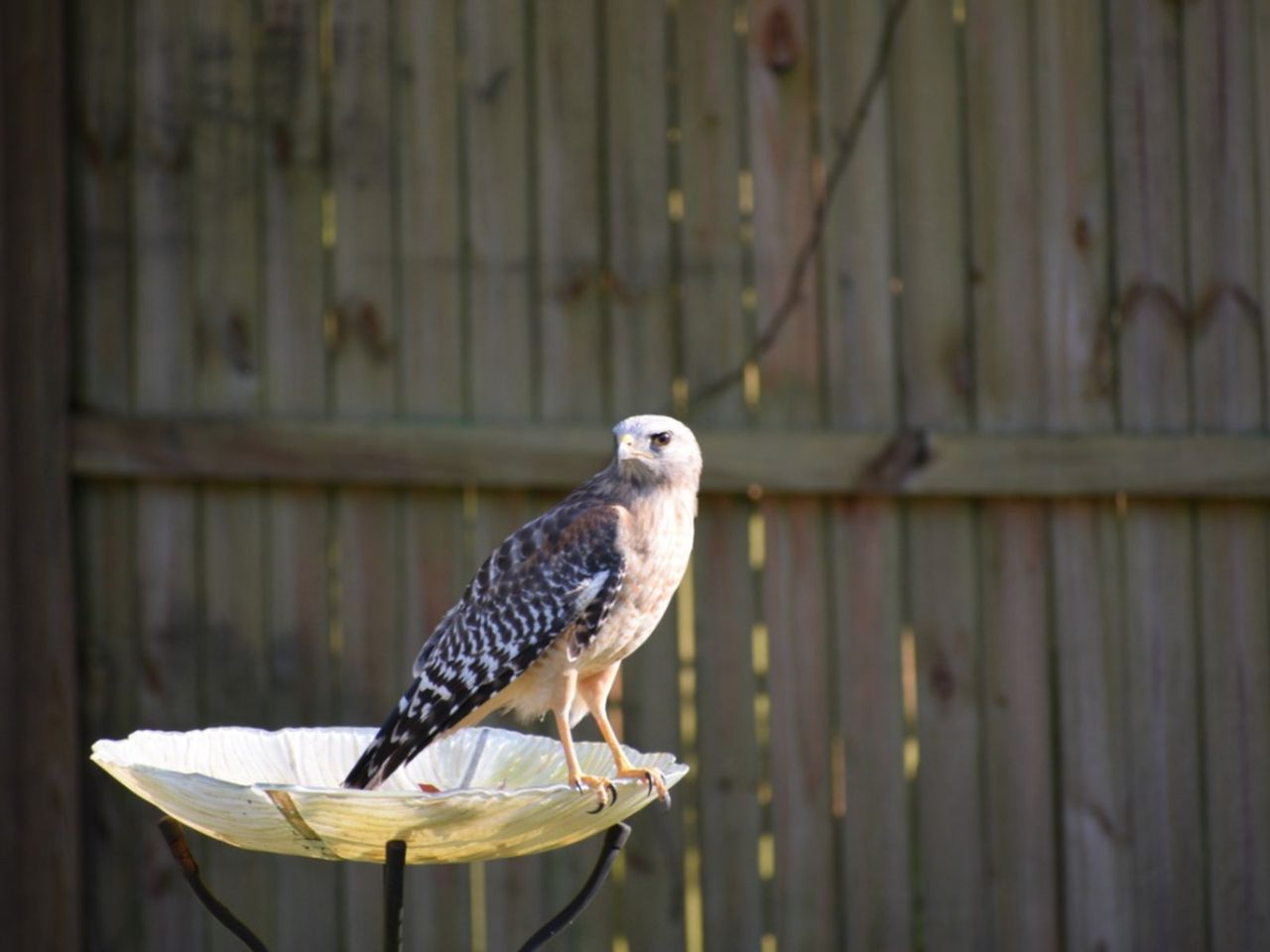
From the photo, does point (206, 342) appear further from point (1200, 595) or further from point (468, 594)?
point (1200, 595)

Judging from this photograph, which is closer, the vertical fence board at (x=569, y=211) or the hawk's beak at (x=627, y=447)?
the hawk's beak at (x=627, y=447)

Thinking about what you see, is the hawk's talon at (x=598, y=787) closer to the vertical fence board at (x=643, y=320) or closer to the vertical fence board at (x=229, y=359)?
the vertical fence board at (x=643, y=320)

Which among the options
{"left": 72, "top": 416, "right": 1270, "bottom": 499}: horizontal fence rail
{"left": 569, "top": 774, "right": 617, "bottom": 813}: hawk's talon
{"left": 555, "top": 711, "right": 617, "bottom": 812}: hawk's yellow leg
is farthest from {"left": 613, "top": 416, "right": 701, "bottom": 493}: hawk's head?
{"left": 72, "top": 416, "right": 1270, "bottom": 499}: horizontal fence rail

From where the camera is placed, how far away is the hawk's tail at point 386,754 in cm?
280

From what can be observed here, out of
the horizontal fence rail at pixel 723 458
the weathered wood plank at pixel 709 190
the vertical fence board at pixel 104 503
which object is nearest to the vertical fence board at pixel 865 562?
the horizontal fence rail at pixel 723 458

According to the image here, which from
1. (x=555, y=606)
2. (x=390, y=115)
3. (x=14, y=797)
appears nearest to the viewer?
(x=555, y=606)

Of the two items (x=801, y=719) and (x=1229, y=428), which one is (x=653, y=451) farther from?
(x=1229, y=428)

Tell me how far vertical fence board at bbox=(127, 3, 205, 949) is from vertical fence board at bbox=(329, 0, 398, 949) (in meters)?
0.34

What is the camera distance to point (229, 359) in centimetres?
414

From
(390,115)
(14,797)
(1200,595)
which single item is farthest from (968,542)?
(14,797)

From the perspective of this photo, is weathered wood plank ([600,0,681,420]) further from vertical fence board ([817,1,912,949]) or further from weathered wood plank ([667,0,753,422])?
vertical fence board ([817,1,912,949])

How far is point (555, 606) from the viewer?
3.05m

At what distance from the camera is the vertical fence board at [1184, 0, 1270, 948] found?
436cm

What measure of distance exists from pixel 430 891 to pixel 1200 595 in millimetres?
2008
